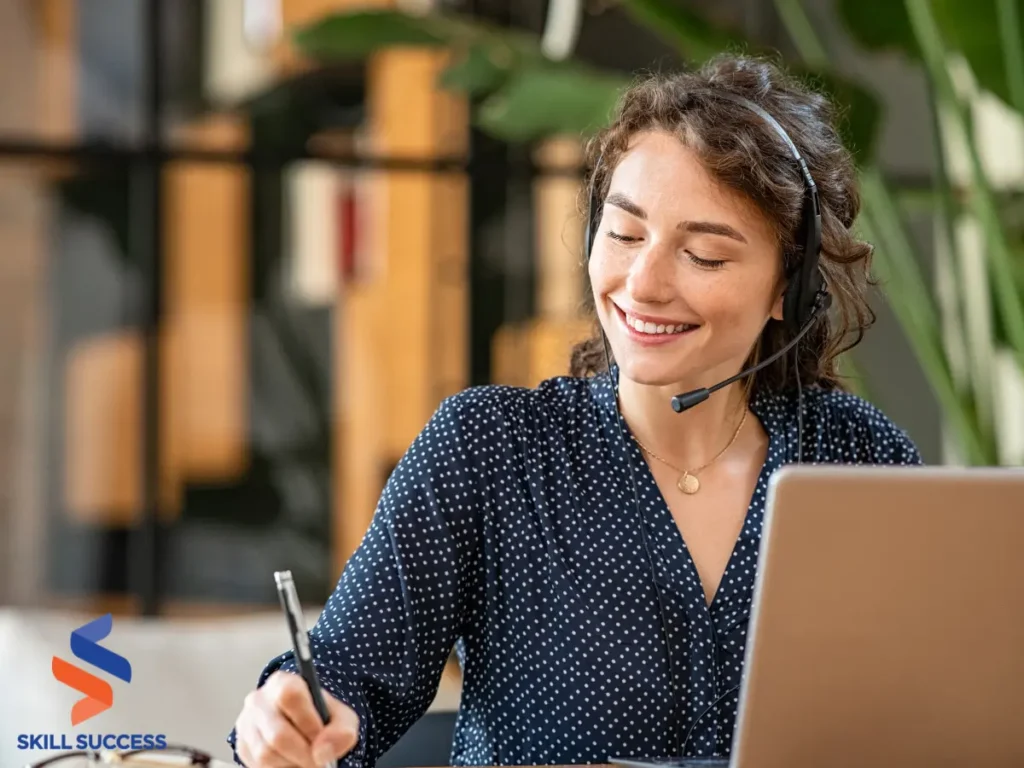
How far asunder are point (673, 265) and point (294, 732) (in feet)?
2.06

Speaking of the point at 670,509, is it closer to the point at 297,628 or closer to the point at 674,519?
the point at 674,519

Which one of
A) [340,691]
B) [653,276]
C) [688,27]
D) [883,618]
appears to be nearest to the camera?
[883,618]

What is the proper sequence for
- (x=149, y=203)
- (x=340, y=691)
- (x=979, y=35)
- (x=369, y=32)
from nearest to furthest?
(x=340, y=691) → (x=979, y=35) → (x=369, y=32) → (x=149, y=203)

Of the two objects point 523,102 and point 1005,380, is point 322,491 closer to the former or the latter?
point 523,102

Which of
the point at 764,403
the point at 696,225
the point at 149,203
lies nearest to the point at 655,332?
the point at 696,225

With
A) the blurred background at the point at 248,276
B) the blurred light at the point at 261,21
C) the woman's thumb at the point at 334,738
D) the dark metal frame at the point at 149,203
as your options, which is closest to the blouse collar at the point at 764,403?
the woman's thumb at the point at 334,738

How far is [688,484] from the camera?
1521 mm

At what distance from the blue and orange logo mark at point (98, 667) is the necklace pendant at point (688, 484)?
0.68 m

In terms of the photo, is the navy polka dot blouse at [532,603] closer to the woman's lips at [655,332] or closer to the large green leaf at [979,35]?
the woman's lips at [655,332]

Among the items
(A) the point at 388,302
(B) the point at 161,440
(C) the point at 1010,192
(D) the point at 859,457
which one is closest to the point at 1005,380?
(C) the point at 1010,192

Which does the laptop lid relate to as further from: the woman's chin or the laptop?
the woman's chin

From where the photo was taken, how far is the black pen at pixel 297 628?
3.02ft

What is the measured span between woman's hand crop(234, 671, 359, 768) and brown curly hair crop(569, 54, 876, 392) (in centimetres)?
69

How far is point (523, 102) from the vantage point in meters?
2.98
